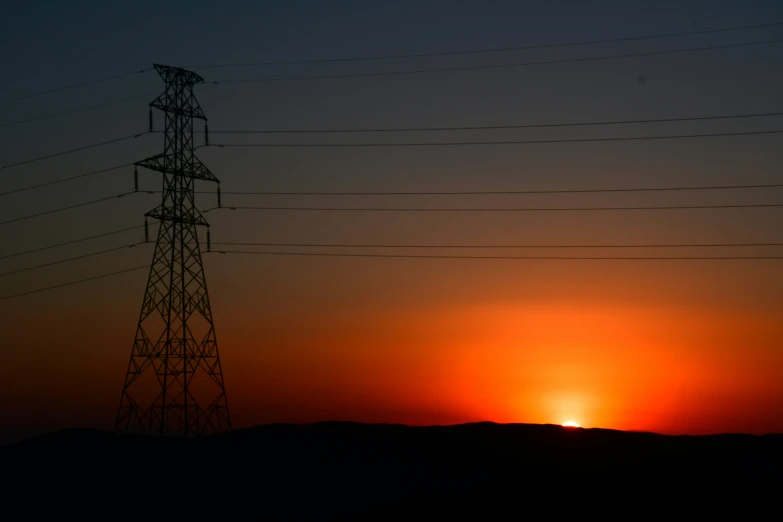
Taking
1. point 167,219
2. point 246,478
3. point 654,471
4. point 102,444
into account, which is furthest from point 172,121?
point 654,471

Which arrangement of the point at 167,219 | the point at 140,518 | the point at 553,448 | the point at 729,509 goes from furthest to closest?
the point at 167,219 → the point at 553,448 → the point at 140,518 → the point at 729,509

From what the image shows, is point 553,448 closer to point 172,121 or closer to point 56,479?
point 56,479

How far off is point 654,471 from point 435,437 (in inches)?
392

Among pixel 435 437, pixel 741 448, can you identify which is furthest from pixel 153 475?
pixel 741 448

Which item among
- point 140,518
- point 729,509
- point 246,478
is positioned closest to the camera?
point 729,509

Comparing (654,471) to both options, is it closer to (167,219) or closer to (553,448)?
(553,448)

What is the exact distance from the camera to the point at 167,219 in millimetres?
51094

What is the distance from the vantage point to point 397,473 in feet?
126

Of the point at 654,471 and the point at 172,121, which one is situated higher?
the point at 172,121

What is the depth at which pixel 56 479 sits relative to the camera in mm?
40312

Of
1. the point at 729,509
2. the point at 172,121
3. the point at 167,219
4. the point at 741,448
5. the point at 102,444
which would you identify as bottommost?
the point at 729,509

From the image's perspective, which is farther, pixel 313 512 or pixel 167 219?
pixel 167 219

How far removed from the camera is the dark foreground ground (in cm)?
3459

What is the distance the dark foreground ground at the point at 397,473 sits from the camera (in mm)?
34594
